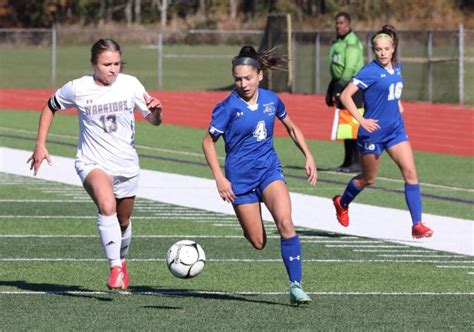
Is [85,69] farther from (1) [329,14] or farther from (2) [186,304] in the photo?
(2) [186,304]

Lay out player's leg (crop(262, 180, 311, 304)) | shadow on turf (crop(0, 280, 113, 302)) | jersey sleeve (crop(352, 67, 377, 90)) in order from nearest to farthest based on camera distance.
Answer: player's leg (crop(262, 180, 311, 304)), shadow on turf (crop(0, 280, 113, 302)), jersey sleeve (crop(352, 67, 377, 90))

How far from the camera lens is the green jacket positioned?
20.4 metres

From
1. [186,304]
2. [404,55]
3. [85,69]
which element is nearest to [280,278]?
[186,304]

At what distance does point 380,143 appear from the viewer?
45.9 feet

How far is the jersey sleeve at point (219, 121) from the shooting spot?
10.1 meters

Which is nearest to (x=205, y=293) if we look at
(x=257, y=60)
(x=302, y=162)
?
(x=257, y=60)

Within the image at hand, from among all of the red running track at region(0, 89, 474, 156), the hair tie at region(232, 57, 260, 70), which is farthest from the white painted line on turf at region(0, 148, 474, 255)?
the red running track at region(0, 89, 474, 156)

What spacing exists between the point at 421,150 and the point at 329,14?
2321 inches

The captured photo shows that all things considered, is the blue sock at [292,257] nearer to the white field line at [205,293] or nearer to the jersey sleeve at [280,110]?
the white field line at [205,293]

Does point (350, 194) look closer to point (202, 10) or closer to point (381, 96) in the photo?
point (381, 96)

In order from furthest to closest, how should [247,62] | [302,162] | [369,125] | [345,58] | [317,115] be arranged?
1. [317,115]
2. [302,162]
3. [345,58]
4. [369,125]
5. [247,62]

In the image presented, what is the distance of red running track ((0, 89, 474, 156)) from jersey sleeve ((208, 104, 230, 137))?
15172 millimetres

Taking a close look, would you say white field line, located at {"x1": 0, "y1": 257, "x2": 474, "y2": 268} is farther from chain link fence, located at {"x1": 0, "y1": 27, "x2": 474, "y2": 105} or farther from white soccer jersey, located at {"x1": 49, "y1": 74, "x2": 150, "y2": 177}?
chain link fence, located at {"x1": 0, "y1": 27, "x2": 474, "y2": 105}

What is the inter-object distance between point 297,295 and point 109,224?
1519mm
